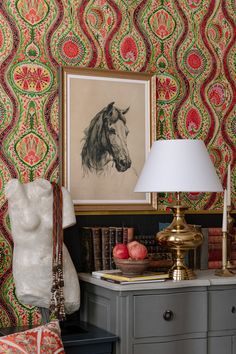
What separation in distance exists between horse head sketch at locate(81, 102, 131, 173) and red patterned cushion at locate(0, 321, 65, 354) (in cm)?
116

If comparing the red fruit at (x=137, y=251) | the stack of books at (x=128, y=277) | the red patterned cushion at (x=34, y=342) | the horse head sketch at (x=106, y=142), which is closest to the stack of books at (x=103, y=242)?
the stack of books at (x=128, y=277)

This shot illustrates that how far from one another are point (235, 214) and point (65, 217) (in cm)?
128

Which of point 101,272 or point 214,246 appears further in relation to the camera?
point 214,246

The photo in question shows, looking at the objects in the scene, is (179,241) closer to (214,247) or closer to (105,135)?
(214,247)

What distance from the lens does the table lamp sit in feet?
11.0

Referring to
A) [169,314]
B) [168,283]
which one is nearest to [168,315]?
[169,314]

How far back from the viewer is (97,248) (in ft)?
11.8

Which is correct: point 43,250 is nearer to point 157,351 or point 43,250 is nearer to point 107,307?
point 107,307

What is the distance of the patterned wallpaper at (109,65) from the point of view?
141 inches

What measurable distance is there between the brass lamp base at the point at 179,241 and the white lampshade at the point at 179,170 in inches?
8.1

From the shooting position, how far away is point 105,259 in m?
3.59

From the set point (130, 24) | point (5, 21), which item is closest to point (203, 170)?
point (130, 24)

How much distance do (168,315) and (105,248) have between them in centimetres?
51

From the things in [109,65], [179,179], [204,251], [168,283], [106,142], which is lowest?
[168,283]
